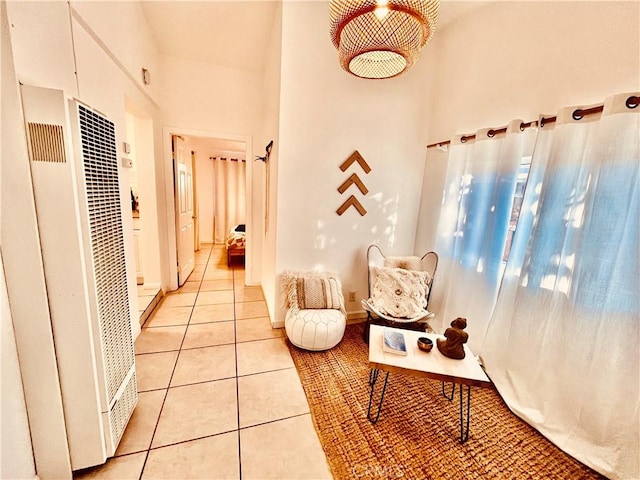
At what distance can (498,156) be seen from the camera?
199 cm

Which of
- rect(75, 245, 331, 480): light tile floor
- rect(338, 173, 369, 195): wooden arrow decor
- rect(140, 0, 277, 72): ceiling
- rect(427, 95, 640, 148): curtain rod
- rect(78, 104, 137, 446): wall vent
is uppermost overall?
rect(140, 0, 277, 72): ceiling

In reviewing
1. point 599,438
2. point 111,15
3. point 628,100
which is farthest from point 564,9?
point 111,15

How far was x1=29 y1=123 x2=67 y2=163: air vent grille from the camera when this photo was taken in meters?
0.94

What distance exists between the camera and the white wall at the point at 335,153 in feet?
7.34

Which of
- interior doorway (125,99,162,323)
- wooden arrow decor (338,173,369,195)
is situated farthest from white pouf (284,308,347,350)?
interior doorway (125,99,162,323)

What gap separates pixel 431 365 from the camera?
146 centimetres

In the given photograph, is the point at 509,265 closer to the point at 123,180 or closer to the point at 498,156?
the point at 498,156

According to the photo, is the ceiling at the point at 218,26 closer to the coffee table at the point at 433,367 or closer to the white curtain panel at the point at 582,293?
the white curtain panel at the point at 582,293

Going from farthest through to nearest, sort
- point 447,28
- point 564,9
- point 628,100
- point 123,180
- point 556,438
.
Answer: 1. point 447,28
2. point 123,180
3. point 564,9
4. point 556,438
5. point 628,100

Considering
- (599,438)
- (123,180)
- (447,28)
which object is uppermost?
(447,28)

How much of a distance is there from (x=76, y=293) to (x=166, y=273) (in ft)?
8.21

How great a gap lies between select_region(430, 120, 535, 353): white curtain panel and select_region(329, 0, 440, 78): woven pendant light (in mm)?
1151

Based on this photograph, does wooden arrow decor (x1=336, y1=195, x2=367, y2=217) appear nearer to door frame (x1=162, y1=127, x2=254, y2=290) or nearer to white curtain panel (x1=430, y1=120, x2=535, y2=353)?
white curtain panel (x1=430, y1=120, x2=535, y2=353)

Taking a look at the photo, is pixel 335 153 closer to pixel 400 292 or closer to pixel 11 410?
pixel 400 292
